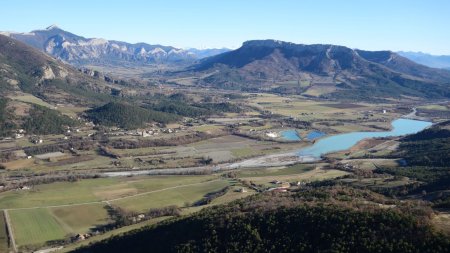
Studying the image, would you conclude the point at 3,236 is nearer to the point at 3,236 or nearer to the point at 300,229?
the point at 3,236

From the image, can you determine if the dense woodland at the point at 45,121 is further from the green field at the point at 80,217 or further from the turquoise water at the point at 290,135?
the green field at the point at 80,217

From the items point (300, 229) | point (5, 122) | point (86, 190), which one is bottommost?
point (86, 190)

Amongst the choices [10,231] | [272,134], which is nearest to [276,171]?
[272,134]

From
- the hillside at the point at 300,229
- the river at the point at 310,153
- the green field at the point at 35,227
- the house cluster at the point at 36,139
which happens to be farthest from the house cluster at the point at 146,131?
the hillside at the point at 300,229

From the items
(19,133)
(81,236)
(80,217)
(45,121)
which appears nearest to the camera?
(81,236)

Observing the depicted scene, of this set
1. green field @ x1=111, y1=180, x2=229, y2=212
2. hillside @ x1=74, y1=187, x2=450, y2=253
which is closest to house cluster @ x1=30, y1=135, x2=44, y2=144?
green field @ x1=111, y1=180, x2=229, y2=212

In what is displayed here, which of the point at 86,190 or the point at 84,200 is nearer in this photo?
the point at 84,200

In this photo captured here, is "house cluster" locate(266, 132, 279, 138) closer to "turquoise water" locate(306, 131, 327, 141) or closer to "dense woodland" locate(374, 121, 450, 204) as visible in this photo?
"turquoise water" locate(306, 131, 327, 141)

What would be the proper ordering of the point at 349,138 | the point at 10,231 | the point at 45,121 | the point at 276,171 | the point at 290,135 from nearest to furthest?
1. the point at 10,231
2. the point at 276,171
3. the point at 45,121
4. the point at 349,138
5. the point at 290,135
